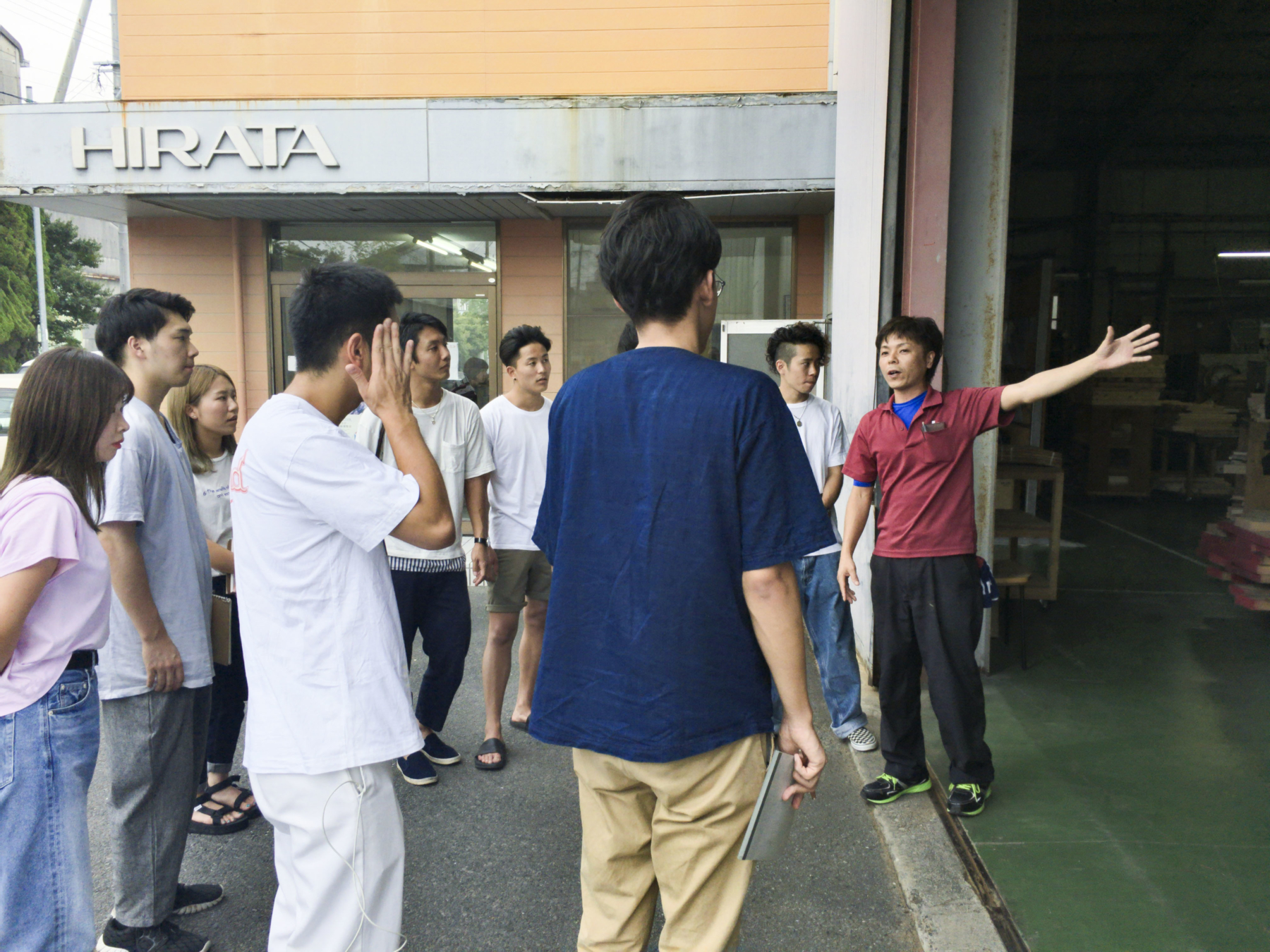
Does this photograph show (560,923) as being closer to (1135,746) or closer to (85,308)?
(1135,746)

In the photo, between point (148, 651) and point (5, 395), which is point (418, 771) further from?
point (5, 395)

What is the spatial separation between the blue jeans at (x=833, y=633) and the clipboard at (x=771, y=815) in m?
2.26

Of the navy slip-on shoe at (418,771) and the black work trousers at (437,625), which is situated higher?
the black work trousers at (437,625)

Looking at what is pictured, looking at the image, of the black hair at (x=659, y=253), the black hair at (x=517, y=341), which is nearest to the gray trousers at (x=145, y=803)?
the black hair at (x=659, y=253)

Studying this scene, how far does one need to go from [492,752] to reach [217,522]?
1.54m

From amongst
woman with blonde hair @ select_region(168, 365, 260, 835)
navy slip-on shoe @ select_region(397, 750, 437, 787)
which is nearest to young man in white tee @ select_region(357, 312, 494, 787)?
navy slip-on shoe @ select_region(397, 750, 437, 787)

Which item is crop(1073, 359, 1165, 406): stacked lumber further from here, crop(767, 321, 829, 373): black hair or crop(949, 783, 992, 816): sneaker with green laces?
crop(949, 783, 992, 816): sneaker with green laces

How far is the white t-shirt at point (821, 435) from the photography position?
418 centimetres

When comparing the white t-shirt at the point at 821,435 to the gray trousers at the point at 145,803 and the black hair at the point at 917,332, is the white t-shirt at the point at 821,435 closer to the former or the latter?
the black hair at the point at 917,332

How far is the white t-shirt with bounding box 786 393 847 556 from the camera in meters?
4.18

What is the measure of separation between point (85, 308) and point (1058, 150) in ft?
99.3

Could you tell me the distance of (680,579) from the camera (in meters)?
1.75

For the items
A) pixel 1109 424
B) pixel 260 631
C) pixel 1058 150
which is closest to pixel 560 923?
pixel 260 631

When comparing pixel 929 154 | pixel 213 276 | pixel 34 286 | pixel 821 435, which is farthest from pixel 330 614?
pixel 34 286
